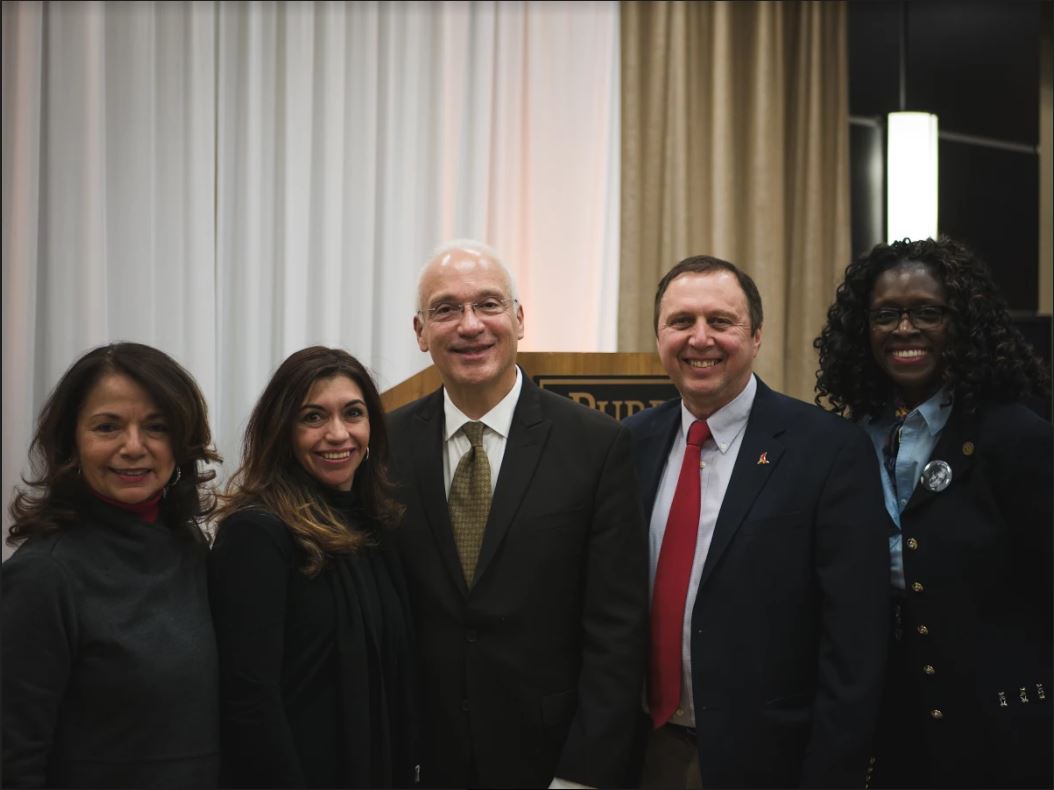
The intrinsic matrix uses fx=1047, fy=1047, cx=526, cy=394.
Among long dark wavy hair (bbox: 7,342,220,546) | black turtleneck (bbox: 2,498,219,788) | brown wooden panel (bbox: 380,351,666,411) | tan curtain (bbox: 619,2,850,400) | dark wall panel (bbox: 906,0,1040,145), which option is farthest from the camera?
dark wall panel (bbox: 906,0,1040,145)

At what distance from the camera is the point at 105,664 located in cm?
165

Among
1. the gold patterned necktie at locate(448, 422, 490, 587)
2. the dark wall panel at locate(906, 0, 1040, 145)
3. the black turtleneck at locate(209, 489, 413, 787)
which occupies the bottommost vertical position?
the black turtleneck at locate(209, 489, 413, 787)

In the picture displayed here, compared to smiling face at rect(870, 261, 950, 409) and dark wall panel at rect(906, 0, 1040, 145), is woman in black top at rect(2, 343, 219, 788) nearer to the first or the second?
smiling face at rect(870, 261, 950, 409)

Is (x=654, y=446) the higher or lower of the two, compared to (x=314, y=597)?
higher

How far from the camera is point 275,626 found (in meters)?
1.79

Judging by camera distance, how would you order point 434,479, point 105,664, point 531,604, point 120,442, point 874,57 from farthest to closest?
point 874,57, point 434,479, point 531,604, point 120,442, point 105,664

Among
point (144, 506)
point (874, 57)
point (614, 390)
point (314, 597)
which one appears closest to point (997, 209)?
point (874, 57)

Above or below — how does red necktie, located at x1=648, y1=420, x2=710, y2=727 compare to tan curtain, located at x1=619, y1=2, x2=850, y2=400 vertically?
below

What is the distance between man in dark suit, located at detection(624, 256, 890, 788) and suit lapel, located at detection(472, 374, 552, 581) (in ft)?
1.06

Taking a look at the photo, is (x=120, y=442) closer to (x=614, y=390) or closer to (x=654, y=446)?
(x=654, y=446)

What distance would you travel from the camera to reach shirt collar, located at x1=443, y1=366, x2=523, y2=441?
2.23 m

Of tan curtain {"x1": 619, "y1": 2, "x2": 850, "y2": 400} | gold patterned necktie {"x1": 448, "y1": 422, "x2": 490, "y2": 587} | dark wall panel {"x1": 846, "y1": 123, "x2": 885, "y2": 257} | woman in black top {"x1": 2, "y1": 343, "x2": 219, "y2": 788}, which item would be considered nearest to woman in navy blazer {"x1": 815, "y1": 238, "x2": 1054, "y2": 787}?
gold patterned necktie {"x1": 448, "y1": 422, "x2": 490, "y2": 587}

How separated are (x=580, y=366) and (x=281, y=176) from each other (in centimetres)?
190

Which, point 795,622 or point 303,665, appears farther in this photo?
point 795,622
